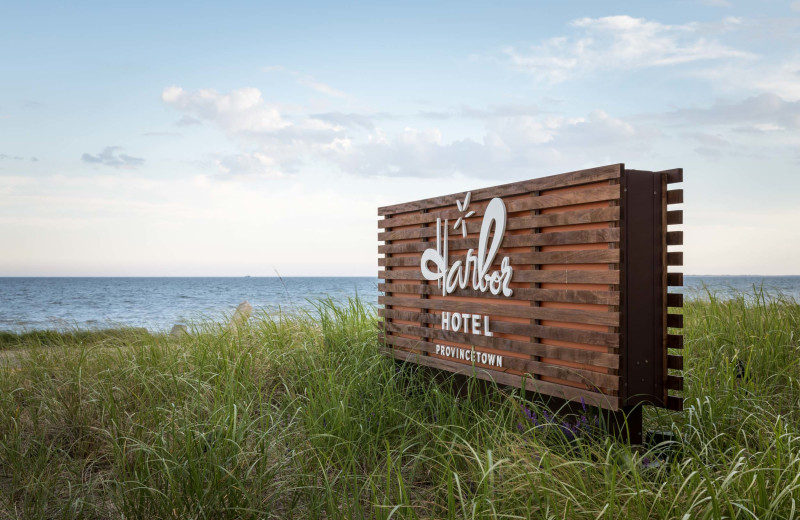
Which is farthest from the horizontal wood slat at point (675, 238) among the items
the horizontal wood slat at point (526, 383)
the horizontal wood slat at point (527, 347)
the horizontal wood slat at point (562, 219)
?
the horizontal wood slat at point (526, 383)

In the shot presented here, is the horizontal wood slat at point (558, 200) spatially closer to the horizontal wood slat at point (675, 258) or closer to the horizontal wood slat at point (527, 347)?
the horizontal wood slat at point (675, 258)

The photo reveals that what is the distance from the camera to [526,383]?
15.6ft

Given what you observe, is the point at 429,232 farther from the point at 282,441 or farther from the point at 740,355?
the point at 740,355

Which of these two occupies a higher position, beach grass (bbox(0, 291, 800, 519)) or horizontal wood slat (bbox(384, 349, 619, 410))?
horizontal wood slat (bbox(384, 349, 619, 410))

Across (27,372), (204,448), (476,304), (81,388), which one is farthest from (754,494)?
(27,372)

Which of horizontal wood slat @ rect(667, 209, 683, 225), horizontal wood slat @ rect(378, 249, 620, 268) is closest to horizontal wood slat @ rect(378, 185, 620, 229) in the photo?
horizontal wood slat @ rect(378, 249, 620, 268)

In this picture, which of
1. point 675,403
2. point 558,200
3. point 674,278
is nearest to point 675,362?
point 675,403

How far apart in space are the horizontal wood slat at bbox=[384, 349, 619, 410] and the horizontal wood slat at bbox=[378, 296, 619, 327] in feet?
1.63

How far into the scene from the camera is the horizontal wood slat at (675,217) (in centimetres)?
414

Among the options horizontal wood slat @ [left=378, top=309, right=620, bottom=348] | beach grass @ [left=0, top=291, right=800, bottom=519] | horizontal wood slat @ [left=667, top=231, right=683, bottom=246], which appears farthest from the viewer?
horizontal wood slat @ [left=667, top=231, right=683, bottom=246]

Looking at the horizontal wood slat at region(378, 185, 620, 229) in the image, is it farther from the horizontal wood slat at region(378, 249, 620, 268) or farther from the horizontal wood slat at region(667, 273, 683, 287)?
the horizontal wood slat at region(667, 273, 683, 287)

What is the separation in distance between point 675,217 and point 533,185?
1.11 meters

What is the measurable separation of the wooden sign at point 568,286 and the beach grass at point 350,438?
0.31m

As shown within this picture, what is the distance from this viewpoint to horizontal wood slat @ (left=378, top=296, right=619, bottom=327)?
410cm
